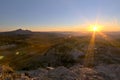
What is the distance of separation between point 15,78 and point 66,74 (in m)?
4.93

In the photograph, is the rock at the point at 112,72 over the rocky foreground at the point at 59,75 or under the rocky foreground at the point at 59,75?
under

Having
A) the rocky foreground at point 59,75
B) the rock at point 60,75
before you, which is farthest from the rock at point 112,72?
the rock at point 60,75

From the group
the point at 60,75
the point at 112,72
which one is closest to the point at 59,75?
the point at 60,75

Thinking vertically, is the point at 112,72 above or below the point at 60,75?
below

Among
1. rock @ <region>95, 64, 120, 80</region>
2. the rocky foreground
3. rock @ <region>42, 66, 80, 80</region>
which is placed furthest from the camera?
rock @ <region>95, 64, 120, 80</region>

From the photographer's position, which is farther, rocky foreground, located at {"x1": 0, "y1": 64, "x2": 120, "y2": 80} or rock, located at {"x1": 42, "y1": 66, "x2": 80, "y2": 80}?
rock, located at {"x1": 42, "y1": 66, "x2": 80, "y2": 80}

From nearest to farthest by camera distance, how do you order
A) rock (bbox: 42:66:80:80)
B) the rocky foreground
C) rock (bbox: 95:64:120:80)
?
the rocky foreground
rock (bbox: 42:66:80:80)
rock (bbox: 95:64:120:80)

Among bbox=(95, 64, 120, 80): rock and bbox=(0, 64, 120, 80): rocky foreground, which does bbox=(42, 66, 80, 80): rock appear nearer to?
bbox=(0, 64, 120, 80): rocky foreground

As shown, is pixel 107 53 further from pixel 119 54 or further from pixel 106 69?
pixel 106 69

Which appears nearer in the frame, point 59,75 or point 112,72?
point 59,75

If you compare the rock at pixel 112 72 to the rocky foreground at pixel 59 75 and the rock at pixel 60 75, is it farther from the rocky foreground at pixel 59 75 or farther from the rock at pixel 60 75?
the rock at pixel 60 75

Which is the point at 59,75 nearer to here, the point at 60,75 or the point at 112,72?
the point at 60,75

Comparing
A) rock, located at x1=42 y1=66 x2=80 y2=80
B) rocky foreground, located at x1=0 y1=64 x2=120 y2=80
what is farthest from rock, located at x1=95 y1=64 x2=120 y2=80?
rock, located at x1=42 y1=66 x2=80 y2=80

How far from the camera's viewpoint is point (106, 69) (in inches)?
917
